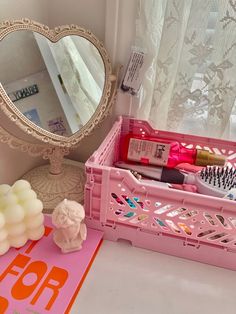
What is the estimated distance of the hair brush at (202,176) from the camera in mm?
625

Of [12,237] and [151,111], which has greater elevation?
[151,111]

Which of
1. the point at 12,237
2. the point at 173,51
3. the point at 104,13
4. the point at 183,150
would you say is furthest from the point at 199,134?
the point at 12,237

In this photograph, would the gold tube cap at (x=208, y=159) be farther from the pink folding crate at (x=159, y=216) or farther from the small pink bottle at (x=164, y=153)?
the pink folding crate at (x=159, y=216)

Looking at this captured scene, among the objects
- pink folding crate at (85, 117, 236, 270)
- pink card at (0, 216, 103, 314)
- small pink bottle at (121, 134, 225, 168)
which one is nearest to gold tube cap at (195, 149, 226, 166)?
small pink bottle at (121, 134, 225, 168)

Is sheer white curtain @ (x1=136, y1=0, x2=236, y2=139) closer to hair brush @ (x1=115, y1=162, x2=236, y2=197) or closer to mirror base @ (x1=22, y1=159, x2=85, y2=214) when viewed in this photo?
hair brush @ (x1=115, y1=162, x2=236, y2=197)

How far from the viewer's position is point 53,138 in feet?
2.10

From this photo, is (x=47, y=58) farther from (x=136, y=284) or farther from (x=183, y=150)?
(x=136, y=284)

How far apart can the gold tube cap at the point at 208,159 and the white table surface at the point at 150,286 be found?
0.22m

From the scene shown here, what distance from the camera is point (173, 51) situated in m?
0.63

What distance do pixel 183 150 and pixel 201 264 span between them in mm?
246

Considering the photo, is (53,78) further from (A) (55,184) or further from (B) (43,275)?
(B) (43,275)

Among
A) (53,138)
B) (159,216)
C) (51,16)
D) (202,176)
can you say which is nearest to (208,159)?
(202,176)

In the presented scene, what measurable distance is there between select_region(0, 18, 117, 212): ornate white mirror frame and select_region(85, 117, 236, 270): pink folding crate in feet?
0.31

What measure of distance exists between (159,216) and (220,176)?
164mm
